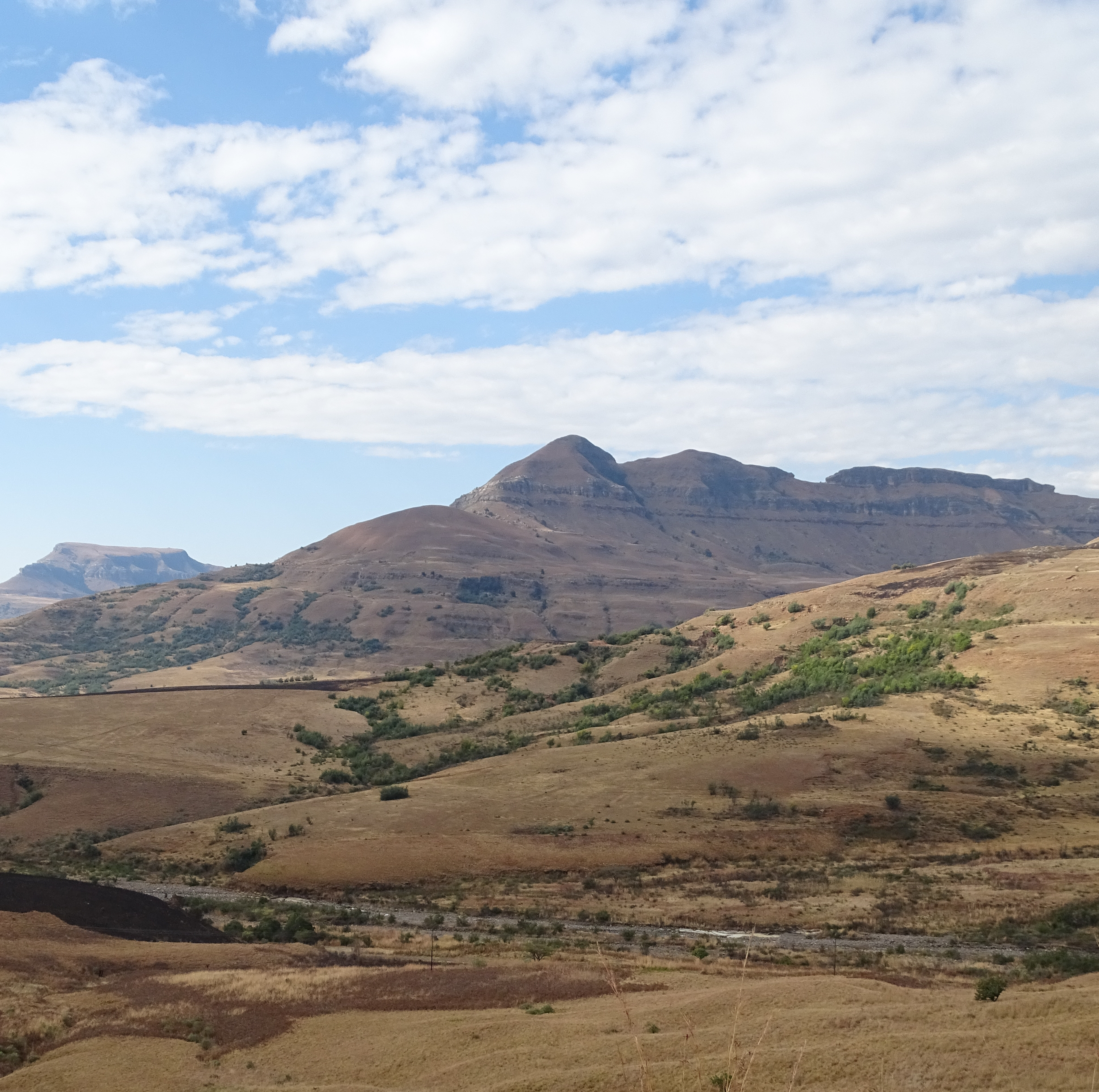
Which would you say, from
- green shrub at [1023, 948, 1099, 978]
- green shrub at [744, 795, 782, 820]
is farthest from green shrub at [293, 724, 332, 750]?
green shrub at [1023, 948, 1099, 978]

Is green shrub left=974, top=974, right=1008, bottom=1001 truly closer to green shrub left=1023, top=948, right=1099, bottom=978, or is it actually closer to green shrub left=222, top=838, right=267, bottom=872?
green shrub left=1023, top=948, right=1099, bottom=978

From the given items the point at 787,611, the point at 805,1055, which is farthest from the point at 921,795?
the point at 787,611

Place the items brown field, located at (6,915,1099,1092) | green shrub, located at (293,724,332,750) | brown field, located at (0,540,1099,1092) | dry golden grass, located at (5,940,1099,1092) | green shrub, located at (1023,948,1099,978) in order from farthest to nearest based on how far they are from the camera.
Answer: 1. green shrub, located at (293,724,332,750)
2. green shrub, located at (1023,948,1099,978)
3. brown field, located at (0,540,1099,1092)
4. brown field, located at (6,915,1099,1092)
5. dry golden grass, located at (5,940,1099,1092)

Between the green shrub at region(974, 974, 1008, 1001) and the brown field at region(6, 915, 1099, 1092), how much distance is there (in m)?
→ 0.34

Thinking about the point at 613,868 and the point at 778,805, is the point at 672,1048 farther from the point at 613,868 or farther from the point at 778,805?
the point at 778,805

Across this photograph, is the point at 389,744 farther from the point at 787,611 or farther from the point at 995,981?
the point at 995,981

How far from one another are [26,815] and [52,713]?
1952cm

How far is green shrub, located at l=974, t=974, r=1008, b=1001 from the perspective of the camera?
59.3 feet

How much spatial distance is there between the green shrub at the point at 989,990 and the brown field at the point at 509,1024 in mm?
338

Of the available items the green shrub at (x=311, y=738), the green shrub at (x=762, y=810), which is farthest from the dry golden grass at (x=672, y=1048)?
the green shrub at (x=311, y=738)

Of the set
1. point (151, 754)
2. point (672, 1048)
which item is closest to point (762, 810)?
point (672, 1048)

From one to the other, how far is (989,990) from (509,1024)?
899 centimetres

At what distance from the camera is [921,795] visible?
49406mm

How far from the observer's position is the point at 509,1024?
1842cm
